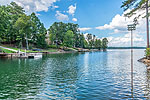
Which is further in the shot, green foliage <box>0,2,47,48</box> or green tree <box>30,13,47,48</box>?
green tree <box>30,13,47,48</box>

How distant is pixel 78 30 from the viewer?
13488 cm

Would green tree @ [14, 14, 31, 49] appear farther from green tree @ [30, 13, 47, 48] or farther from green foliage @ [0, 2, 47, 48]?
green tree @ [30, 13, 47, 48]

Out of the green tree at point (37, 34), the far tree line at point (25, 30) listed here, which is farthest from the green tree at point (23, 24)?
the green tree at point (37, 34)

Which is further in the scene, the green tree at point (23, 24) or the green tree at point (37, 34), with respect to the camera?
the green tree at point (37, 34)

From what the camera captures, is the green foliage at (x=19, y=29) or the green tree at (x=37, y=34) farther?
the green tree at (x=37, y=34)

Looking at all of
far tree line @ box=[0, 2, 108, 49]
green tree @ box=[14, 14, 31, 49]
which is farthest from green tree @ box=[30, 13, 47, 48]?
green tree @ box=[14, 14, 31, 49]

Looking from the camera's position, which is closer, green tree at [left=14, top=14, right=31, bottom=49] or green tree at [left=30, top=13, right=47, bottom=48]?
green tree at [left=14, top=14, right=31, bottom=49]

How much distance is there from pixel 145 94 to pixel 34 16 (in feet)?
269

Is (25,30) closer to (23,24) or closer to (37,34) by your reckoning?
(23,24)

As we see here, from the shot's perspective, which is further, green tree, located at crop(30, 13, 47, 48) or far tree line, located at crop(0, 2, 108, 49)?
green tree, located at crop(30, 13, 47, 48)

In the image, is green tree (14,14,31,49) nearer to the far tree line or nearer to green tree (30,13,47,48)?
the far tree line

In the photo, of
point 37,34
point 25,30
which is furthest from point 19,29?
point 37,34

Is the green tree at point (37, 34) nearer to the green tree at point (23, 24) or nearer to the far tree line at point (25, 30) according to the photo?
the far tree line at point (25, 30)

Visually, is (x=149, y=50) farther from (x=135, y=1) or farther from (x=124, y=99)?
(x=124, y=99)
